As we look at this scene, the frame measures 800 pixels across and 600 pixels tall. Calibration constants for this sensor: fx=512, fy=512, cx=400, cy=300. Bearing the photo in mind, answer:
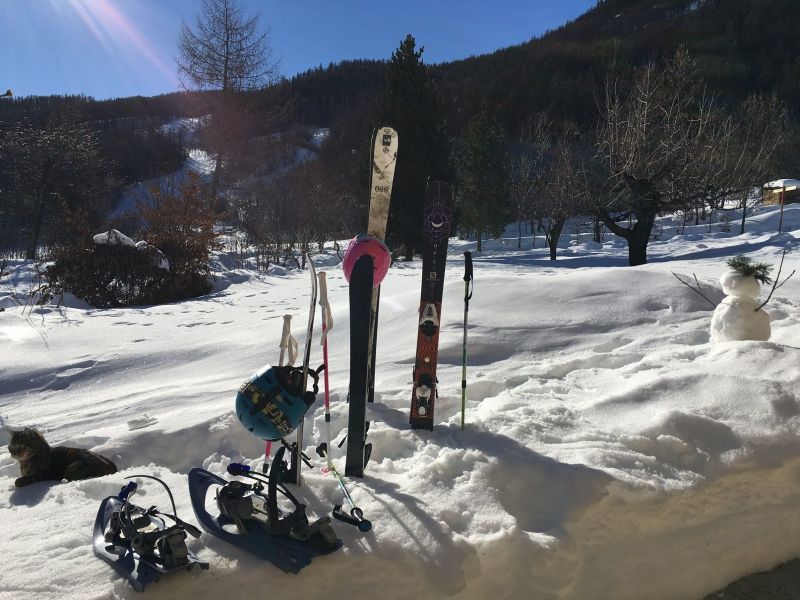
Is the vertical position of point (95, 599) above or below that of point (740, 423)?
below

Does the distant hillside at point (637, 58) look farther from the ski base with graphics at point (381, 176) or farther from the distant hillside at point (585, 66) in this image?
the ski base with graphics at point (381, 176)

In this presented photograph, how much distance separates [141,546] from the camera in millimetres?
1587

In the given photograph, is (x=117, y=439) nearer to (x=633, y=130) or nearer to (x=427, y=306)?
(x=427, y=306)

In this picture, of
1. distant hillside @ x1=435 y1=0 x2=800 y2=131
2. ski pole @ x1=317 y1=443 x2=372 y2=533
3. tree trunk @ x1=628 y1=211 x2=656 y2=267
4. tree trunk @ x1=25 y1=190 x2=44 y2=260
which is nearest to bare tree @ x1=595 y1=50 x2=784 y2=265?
tree trunk @ x1=628 y1=211 x2=656 y2=267

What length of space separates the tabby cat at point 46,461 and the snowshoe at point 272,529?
1015mm

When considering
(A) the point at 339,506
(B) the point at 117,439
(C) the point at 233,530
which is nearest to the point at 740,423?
(A) the point at 339,506

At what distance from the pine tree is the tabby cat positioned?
1428 centimetres

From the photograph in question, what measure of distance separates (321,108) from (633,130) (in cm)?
6971

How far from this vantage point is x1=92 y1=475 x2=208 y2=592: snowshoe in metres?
1.55

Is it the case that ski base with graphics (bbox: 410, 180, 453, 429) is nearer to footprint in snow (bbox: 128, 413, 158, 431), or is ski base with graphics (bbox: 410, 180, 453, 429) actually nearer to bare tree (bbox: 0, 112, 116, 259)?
footprint in snow (bbox: 128, 413, 158, 431)

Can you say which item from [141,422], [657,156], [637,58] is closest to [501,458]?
[141,422]

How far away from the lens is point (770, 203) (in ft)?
86.7

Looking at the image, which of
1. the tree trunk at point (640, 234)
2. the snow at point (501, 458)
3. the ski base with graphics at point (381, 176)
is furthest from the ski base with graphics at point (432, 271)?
the tree trunk at point (640, 234)

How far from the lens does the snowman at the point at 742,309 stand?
3.48 m
